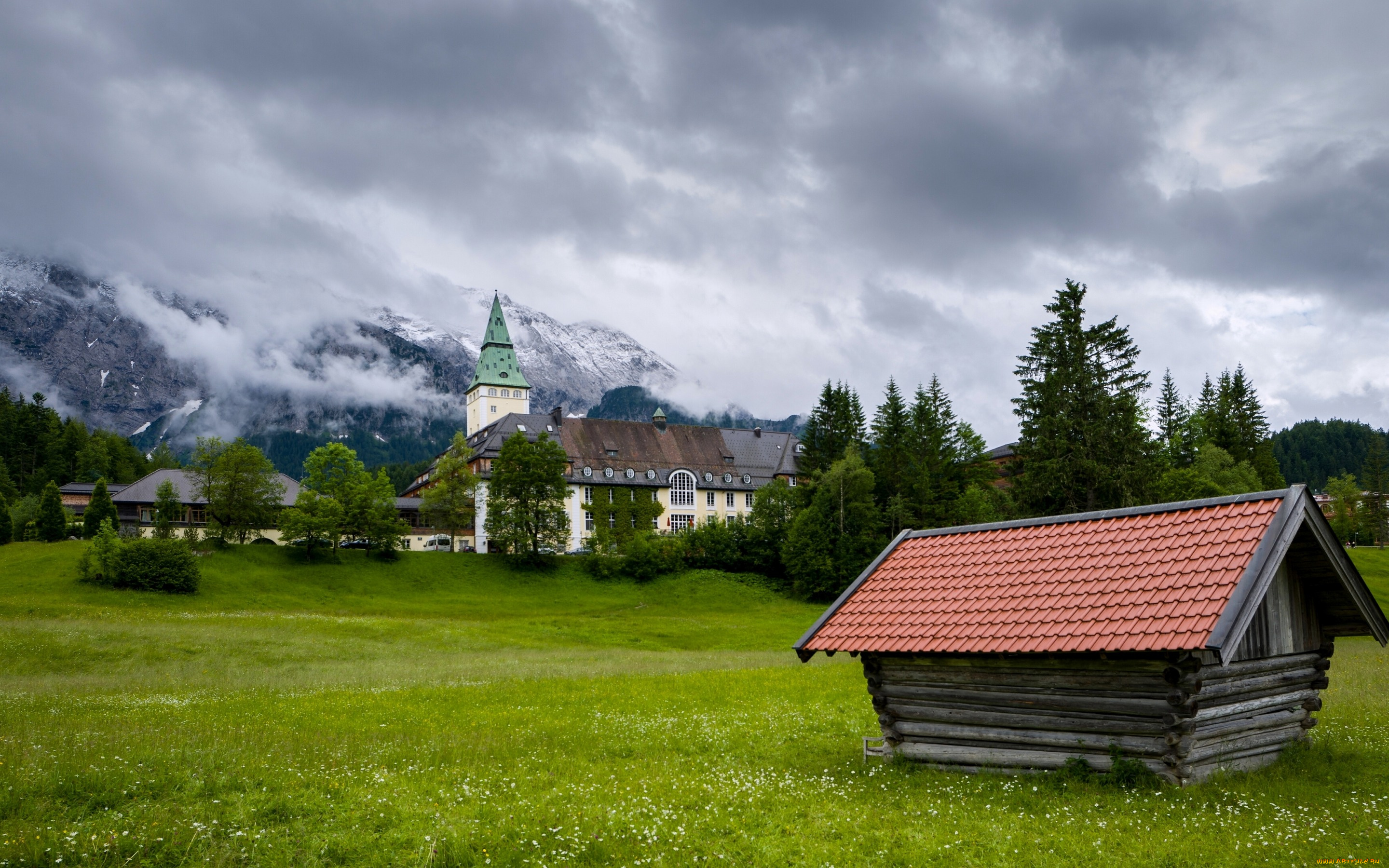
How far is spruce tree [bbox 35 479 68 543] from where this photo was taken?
245 feet

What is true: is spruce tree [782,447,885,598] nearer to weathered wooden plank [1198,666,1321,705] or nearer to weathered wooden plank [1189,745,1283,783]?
weathered wooden plank [1198,666,1321,705]

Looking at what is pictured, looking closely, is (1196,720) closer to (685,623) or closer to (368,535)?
(685,623)

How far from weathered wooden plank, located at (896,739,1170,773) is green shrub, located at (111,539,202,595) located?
59361 millimetres

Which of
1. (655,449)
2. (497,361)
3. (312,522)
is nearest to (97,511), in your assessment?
(312,522)

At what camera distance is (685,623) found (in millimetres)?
59125

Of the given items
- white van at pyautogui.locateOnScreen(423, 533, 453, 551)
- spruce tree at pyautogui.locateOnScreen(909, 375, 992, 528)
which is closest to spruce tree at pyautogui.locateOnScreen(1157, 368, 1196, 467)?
spruce tree at pyautogui.locateOnScreen(909, 375, 992, 528)

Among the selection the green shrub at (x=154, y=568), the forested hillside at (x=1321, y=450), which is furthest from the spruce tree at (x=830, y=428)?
the forested hillside at (x=1321, y=450)

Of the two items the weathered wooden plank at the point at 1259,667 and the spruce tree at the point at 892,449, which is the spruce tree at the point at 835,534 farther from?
the weathered wooden plank at the point at 1259,667

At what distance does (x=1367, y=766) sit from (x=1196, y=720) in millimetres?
3314

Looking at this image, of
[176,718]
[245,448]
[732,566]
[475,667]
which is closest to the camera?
[176,718]

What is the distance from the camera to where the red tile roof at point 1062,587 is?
1223 centimetres

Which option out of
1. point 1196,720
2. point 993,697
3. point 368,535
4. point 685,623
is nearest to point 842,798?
point 993,697

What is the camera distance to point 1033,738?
44.9ft

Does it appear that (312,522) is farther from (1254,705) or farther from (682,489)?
(1254,705)
